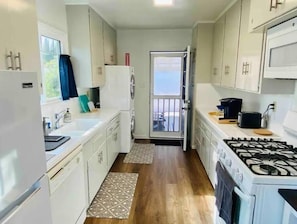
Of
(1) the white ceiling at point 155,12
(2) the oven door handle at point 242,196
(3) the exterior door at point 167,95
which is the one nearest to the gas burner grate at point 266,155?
(2) the oven door handle at point 242,196

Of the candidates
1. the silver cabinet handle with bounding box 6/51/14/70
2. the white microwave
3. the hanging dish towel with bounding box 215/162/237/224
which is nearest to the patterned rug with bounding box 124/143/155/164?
the hanging dish towel with bounding box 215/162/237/224

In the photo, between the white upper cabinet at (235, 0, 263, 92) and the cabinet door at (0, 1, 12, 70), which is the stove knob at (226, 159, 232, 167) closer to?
the white upper cabinet at (235, 0, 263, 92)

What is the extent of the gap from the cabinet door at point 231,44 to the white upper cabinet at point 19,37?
7.46 ft

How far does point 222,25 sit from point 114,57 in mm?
2267

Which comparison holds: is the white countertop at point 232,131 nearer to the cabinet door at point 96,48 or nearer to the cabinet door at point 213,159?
the cabinet door at point 213,159

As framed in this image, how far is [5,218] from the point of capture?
96 centimetres

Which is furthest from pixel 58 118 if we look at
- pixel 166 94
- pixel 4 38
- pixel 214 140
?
pixel 166 94

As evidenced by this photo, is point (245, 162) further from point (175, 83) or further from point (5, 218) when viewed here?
point (175, 83)

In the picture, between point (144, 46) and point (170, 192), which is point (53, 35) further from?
point (170, 192)

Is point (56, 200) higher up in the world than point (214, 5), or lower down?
lower down

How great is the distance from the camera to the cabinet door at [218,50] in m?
3.46

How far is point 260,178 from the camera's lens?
1288 mm

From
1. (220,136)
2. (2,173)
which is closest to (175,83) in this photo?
(220,136)

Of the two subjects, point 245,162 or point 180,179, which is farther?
point 180,179
